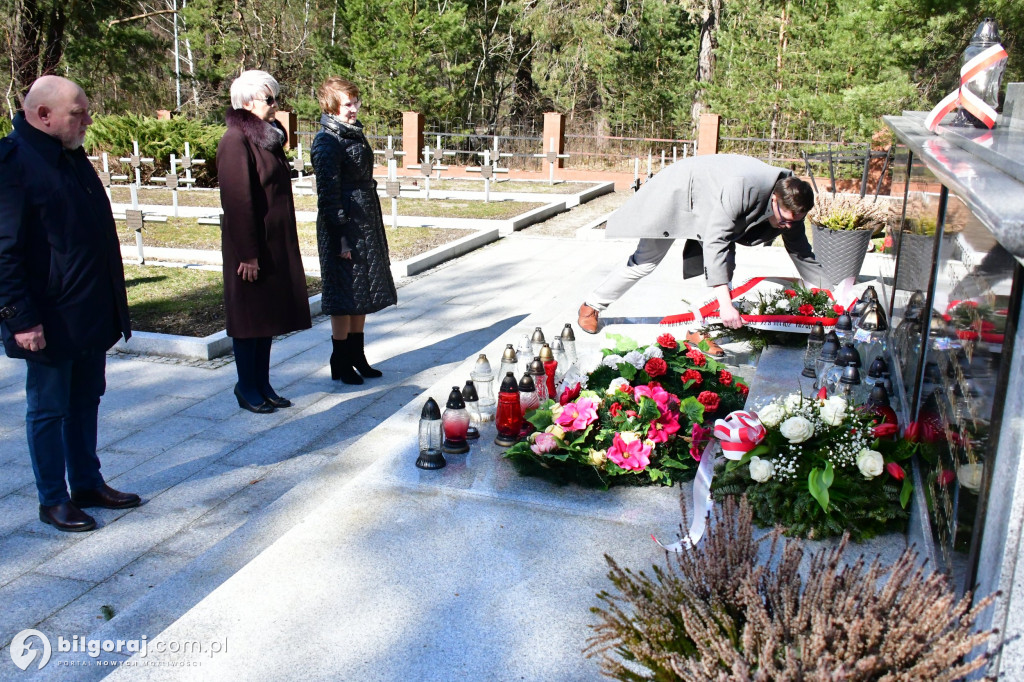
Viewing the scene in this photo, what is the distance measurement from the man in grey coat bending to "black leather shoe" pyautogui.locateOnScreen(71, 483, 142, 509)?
3.15m

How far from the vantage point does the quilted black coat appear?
5.27m

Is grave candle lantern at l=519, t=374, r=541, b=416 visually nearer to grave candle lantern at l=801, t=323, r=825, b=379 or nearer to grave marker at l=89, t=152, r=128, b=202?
grave candle lantern at l=801, t=323, r=825, b=379

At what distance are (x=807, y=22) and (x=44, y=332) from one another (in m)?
23.9

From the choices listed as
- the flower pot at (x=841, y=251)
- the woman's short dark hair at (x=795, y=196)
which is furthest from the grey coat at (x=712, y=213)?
the flower pot at (x=841, y=251)

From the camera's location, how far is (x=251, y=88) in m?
4.87

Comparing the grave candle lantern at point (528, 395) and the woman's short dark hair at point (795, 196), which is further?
the woman's short dark hair at point (795, 196)

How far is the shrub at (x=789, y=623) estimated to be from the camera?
1.76 metres

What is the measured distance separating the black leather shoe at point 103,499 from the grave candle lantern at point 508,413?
1.71 m

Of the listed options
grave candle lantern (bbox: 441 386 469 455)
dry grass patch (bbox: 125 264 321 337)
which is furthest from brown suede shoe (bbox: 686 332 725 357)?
dry grass patch (bbox: 125 264 321 337)

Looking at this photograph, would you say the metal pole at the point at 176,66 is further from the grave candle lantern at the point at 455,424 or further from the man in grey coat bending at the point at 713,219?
the grave candle lantern at the point at 455,424

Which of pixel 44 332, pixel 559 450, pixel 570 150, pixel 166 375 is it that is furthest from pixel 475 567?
pixel 570 150

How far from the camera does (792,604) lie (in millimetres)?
1978

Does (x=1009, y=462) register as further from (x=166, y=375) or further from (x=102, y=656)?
(x=166, y=375)

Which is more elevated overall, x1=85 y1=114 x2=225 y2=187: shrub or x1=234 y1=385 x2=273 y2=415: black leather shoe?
x1=85 y1=114 x2=225 y2=187: shrub
